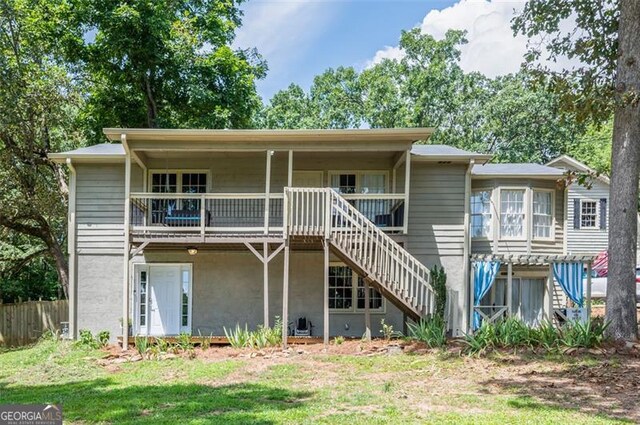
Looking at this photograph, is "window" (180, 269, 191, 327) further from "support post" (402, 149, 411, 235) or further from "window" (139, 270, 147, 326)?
"support post" (402, 149, 411, 235)

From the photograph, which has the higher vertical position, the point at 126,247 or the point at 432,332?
the point at 126,247

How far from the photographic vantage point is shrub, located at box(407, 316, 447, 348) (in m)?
10.9

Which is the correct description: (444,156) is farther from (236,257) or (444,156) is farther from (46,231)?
(46,231)

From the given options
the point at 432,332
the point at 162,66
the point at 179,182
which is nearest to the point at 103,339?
the point at 179,182

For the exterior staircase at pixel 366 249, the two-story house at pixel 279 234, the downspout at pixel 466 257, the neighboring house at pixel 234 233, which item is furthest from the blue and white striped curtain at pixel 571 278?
the exterior staircase at pixel 366 249

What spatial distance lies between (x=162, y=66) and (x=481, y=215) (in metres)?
13.7

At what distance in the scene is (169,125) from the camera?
21.6 meters

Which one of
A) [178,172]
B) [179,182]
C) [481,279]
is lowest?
[481,279]

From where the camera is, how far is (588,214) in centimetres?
2411

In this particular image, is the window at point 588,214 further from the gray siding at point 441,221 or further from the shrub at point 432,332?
the shrub at point 432,332

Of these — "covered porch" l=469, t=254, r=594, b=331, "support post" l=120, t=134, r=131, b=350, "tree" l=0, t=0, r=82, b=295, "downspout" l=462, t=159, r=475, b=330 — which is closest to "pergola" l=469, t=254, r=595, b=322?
"covered porch" l=469, t=254, r=594, b=331

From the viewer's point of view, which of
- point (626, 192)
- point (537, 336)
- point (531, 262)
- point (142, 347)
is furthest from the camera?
point (531, 262)

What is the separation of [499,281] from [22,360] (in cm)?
1239

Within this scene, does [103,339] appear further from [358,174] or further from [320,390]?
[358,174]
